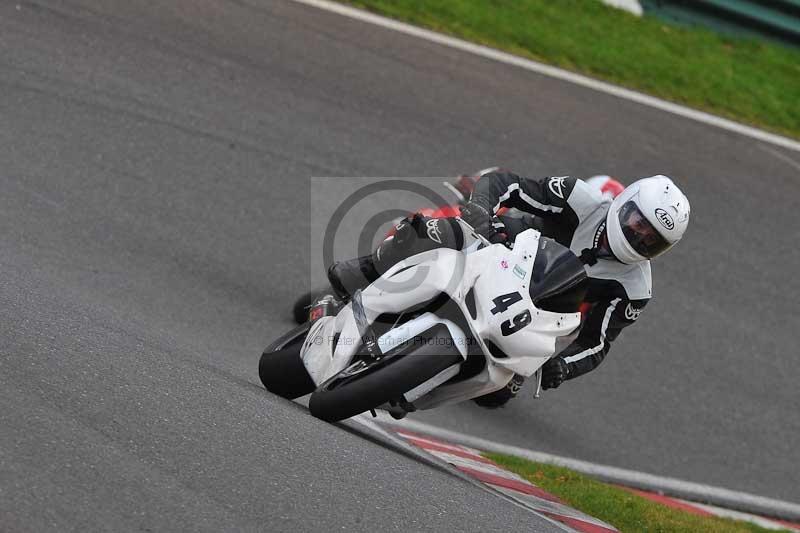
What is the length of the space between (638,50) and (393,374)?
7.70 meters

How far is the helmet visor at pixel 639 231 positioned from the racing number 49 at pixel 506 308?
102 centimetres

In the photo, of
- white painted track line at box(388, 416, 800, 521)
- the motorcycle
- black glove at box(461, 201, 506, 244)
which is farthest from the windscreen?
white painted track line at box(388, 416, 800, 521)

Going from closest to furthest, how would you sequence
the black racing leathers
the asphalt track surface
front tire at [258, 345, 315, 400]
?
the asphalt track surface → front tire at [258, 345, 315, 400] → the black racing leathers

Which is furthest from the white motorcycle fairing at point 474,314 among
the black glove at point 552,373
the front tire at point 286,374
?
the black glove at point 552,373

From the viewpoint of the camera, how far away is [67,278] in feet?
20.7

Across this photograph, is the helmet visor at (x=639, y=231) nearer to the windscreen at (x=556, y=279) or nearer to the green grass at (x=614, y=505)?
the windscreen at (x=556, y=279)

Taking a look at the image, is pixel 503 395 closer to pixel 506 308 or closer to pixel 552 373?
pixel 552 373

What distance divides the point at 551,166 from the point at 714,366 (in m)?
2.15

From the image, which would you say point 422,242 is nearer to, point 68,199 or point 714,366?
point 68,199

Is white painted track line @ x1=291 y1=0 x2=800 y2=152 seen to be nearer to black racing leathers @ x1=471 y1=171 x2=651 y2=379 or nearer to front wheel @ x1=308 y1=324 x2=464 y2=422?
black racing leathers @ x1=471 y1=171 x2=651 y2=379

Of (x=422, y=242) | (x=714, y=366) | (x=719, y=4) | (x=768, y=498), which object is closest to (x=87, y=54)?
(x=422, y=242)

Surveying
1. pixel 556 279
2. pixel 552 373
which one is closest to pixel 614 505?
pixel 552 373

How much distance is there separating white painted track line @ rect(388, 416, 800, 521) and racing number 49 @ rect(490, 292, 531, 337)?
2.07 m

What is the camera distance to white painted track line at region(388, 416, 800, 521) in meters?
6.50
